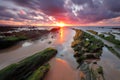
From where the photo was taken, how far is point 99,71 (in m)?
14.9

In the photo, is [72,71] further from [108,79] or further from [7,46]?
[7,46]

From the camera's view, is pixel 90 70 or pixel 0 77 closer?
pixel 0 77

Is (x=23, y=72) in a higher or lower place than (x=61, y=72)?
higher

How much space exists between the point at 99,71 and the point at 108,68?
12.3ft

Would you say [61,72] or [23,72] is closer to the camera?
[23,72]

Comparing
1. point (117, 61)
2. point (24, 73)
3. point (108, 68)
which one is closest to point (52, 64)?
point (24, 73)

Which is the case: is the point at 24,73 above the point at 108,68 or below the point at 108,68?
above

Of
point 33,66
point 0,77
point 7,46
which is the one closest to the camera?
point 0,77

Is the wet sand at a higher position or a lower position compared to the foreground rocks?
lower

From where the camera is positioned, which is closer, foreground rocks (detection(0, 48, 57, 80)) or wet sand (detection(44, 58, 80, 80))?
foreground rocks (detection(0, 48, 57, 80))

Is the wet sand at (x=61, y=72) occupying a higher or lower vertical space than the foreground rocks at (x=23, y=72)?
lower

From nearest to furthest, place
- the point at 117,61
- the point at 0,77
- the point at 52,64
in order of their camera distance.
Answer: the point at 0,77
the point at 52,64
the point at 117,61

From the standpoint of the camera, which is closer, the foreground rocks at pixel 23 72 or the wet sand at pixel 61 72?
the foreground rocks at pixel 23 72

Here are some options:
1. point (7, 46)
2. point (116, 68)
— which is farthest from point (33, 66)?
point (7, 46)
